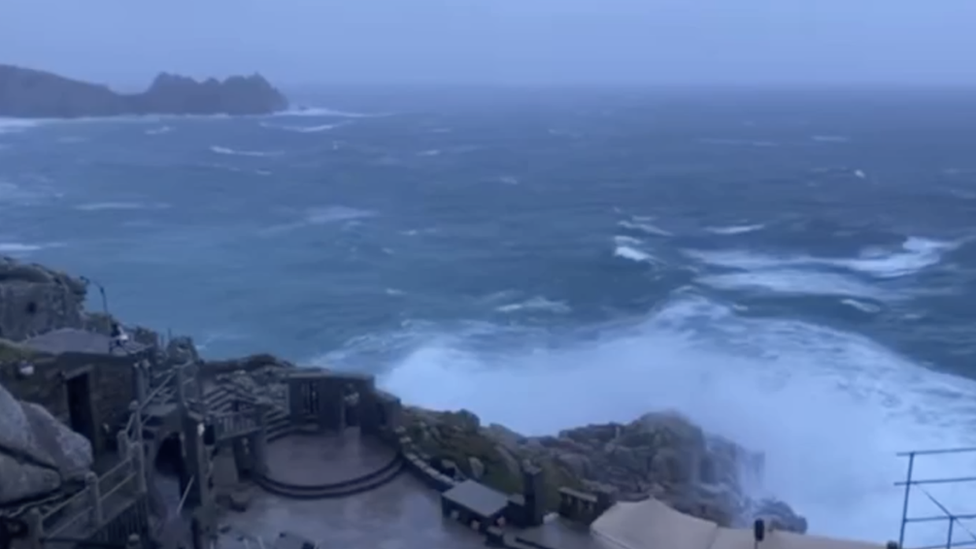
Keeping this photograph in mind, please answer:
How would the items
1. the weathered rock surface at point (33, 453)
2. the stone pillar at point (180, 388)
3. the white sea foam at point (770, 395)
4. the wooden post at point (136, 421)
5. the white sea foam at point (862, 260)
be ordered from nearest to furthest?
the weathered rock surface at point (33, 453) → the wooden post at point (136, 421) → the stone pillar at point (180, 388) → the white sea foam at point (770, 395) → the white sea foam at point (862, 260)

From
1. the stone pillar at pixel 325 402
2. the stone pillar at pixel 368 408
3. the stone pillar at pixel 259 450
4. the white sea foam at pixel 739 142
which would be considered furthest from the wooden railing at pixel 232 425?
the white sea foam at pixel 739 142

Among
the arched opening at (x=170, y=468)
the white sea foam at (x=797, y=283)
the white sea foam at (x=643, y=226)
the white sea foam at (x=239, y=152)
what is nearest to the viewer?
the arched opening at (x=170, y=468)

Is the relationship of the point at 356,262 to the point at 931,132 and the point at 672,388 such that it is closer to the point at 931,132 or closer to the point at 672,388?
the point at 672,388

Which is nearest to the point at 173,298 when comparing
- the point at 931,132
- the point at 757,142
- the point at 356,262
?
the point at 356,262

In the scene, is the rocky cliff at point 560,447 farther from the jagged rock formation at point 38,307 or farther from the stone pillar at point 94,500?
the stone pillar at point 94,500

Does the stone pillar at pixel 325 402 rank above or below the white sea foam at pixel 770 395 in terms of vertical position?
above

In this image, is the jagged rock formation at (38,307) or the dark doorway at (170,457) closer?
the dark doorway at (170,457)

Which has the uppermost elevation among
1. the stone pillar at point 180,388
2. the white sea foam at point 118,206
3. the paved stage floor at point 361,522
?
the stone pillar at point 180,388
